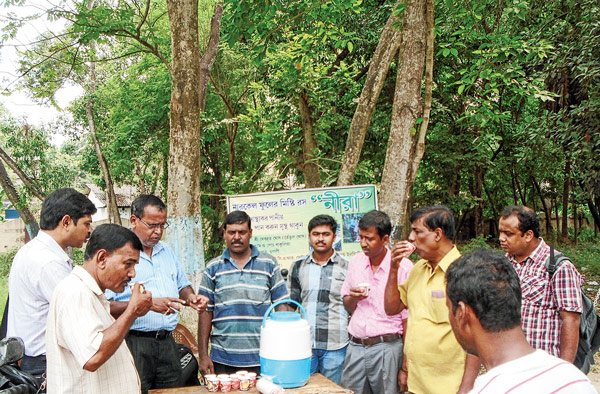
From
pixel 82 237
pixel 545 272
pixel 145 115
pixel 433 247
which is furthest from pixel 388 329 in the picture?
pixel 145 115

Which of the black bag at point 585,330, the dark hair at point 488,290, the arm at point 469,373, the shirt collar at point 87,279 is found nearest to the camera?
the dark hair at point 488,290

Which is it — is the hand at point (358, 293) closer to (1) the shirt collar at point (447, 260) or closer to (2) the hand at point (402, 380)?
(1) the shirt collar at point (447, 260)

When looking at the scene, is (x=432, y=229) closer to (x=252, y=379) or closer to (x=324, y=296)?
(x=324, y=296)

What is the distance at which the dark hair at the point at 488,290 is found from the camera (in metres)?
1.46

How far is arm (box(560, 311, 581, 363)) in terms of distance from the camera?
9.00ft

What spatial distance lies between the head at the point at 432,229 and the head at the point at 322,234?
3.19ft

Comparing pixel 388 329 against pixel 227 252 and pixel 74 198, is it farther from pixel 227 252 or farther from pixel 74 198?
pixel 74 198

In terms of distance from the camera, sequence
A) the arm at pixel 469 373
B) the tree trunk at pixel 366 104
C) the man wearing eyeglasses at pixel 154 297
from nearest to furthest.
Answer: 1. the arm at pixel 469 373
2. the man wearing eyeglasses at pixel 154 297
3. the tree trunk at pixel 366 104

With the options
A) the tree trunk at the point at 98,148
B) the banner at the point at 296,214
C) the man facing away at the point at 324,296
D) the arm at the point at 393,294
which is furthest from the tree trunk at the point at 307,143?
the tree trunk at the point at 98,148

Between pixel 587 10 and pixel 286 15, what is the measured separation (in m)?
5.36

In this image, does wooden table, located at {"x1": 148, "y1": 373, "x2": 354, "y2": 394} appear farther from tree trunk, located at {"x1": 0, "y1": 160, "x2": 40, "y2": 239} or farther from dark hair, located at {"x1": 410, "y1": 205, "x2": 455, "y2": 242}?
tree trunk, located at {"x1": 0, "y1": 160, "x2": 40, "y2": 239}

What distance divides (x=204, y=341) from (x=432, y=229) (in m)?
1.73

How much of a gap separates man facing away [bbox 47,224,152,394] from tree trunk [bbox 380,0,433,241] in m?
3.07

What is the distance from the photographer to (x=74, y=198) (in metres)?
2.85
